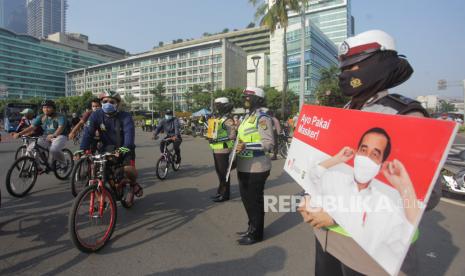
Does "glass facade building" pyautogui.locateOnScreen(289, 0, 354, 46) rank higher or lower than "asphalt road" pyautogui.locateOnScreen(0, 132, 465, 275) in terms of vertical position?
higher

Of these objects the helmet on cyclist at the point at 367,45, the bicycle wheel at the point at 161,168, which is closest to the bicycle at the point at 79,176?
the bicycle wheel at the point at 161,168

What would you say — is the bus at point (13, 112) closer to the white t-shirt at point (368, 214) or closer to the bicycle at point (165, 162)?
the bicycle at point (165, 162)

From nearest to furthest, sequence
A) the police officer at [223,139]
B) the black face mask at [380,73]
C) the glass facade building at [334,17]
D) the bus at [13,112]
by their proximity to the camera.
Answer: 1. the black face mask at [380,73]
2. the police officer at [223,139]
3. the bus at [13,112]
4. the glass facade building at [334,17]

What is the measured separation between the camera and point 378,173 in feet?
4.12

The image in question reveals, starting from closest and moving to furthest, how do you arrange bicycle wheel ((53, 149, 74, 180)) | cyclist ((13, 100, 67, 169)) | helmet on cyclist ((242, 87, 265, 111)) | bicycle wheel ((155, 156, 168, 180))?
helmet on cyclist ((242, 87, 265, 111)), cyclist ((13, 100, 67, 169)), bicycle wheel ((53, 149, 74, 180)), bicycle wheel ((155, 156, 168, 180))

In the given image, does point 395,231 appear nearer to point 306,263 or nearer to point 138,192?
point 306,263

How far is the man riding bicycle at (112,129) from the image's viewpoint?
14.0ft

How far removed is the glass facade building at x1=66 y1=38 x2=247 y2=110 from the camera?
9781cm

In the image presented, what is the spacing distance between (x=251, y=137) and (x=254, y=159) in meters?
0.28

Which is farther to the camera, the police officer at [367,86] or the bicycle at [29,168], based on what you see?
the bicycle at [29,168]

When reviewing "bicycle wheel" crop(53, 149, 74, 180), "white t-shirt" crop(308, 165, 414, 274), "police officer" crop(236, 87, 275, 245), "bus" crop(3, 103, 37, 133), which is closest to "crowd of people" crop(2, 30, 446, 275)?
"police officer" crop(236, 87, 275, 245)

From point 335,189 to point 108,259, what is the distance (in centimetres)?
275

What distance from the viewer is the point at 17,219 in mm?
4379

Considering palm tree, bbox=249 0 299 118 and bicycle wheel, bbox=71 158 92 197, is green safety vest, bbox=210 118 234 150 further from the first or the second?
palm tree, bbox=249 0 299 118
